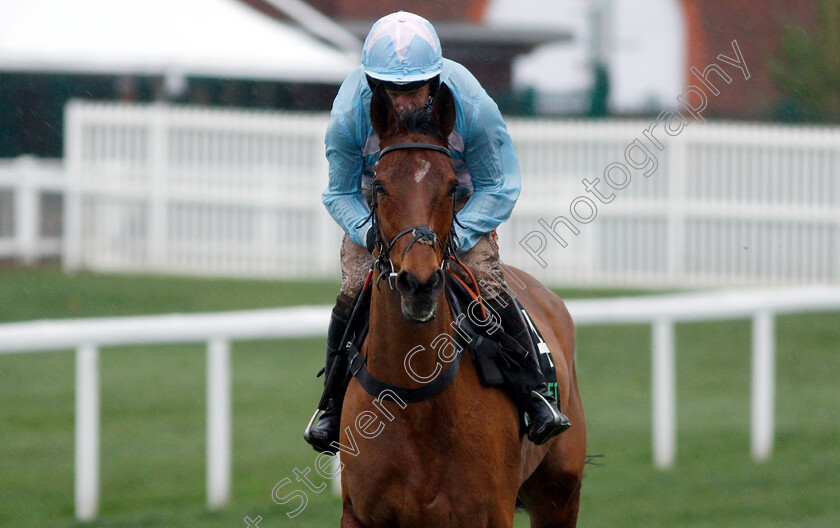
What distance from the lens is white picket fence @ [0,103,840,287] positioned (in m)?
14.2

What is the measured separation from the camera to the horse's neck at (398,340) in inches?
147

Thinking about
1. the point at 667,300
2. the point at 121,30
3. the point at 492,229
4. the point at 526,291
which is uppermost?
the point at 121,30

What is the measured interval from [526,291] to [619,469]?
3289 mm

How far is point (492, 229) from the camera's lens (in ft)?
14.2

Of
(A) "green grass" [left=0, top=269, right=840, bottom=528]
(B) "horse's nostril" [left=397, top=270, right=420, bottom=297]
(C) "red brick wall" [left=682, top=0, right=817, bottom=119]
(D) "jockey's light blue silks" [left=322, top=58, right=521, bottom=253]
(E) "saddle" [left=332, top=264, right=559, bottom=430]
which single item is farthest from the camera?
(C) "red brick wall" [left=682, top=0, right=817, bottom=119]

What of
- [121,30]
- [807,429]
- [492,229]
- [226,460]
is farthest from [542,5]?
[492,229]

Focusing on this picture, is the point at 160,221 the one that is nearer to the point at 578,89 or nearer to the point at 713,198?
the point at 713,198

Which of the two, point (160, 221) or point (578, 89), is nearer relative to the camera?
point (160, 221)

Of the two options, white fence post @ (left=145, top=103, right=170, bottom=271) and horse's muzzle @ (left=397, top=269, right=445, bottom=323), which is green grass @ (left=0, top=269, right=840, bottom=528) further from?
horse's muzzle @ (left=397, top=269, right=445, bottom=323)

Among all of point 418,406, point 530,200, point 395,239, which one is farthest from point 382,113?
point 530,200

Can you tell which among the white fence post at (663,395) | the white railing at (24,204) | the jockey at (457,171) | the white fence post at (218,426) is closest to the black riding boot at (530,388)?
the jockey at (457,171)

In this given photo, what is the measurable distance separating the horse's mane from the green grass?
341cm

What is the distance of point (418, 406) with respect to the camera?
386 cm

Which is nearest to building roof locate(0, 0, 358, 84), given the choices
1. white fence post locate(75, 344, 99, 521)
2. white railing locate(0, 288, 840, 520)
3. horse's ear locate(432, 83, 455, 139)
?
white railing locate(0, 288, 840, 520)
